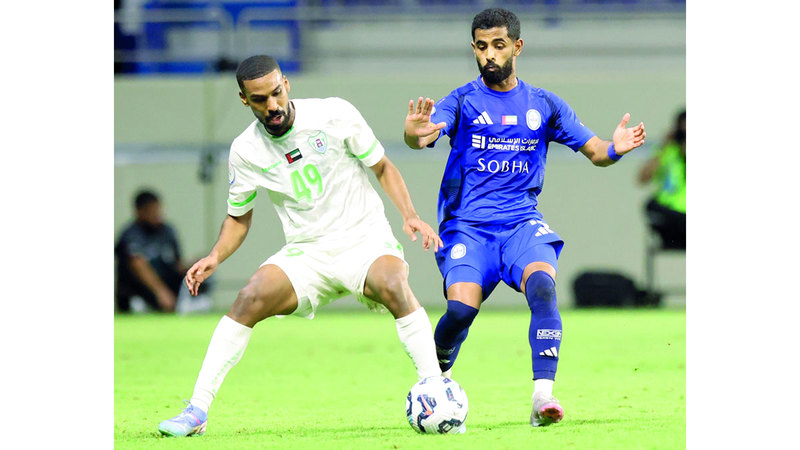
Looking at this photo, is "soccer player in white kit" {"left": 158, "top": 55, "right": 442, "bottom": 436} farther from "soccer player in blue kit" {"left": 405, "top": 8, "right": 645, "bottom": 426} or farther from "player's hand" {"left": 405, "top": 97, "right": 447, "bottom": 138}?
"soccer player in blue kit" {"left": 405, "top": 8, "right": 645, "bottom": 426}

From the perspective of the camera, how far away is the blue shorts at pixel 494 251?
6133mm

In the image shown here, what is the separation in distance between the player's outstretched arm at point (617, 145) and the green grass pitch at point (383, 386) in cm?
141

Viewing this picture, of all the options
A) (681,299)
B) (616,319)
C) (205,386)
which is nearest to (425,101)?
(205,386)

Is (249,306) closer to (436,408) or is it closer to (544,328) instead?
(436,408)

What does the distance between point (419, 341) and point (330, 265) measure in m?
0.64

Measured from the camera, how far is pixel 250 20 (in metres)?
18.1

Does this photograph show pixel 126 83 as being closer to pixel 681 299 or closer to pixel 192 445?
pixel 681 299

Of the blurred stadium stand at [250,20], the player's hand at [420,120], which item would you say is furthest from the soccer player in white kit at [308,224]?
the blurred stadium stand at [250,20]

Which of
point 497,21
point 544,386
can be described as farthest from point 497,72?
point 544,386

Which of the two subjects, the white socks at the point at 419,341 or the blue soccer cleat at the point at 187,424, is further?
the white socks at the point at 419,341

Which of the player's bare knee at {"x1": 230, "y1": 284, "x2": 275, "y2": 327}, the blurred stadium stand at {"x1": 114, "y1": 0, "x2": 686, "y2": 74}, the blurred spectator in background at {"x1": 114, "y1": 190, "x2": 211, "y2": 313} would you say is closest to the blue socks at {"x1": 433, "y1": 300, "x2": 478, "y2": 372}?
the player's bare knee at {"x1": 230, "y1": 284, "x2": 275, "y2": 327}

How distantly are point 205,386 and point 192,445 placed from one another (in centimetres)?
45

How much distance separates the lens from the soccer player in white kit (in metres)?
5.77

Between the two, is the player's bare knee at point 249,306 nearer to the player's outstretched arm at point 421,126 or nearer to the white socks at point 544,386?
the player's outstretched arm at point 421,126
